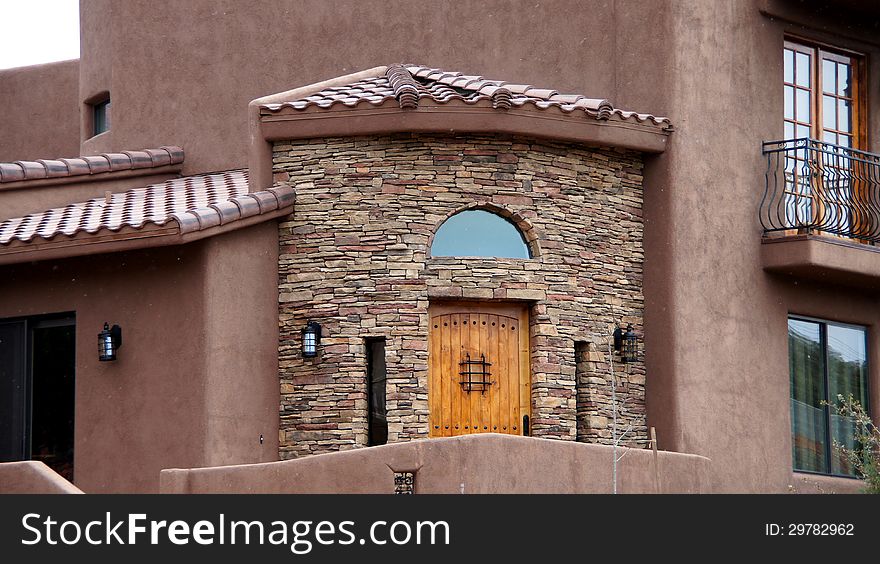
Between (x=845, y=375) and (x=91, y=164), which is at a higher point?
(x=91, y=164)

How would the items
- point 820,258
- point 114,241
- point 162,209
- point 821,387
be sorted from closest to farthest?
point 114,241 → point 162,209 → point 820,258 → point 821,387

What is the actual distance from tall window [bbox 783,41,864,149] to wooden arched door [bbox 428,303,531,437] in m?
5.08

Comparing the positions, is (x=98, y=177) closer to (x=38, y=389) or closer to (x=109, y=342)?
→ (x=38, y=389)

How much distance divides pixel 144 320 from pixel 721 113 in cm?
733

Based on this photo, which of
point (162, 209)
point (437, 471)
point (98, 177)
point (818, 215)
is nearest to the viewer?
point (437, 471)

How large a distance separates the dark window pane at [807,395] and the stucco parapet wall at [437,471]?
4.92 meters

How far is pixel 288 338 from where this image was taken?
18.5m

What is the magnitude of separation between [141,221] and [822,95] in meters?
9.11

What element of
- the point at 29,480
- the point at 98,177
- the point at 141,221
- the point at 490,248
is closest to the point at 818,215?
the point at 490,248

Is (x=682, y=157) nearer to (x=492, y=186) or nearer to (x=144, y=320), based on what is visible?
(x=492, y=186)

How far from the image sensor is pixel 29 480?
16.0 m

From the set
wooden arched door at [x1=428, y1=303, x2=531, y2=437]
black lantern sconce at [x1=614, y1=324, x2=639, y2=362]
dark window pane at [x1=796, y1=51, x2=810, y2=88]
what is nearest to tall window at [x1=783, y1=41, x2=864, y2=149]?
dark window pane at [x1=796, y1=51, x2=810, y2=88]

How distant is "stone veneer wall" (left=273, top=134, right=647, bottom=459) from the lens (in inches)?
713

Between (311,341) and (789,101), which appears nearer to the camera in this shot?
(311,341)
